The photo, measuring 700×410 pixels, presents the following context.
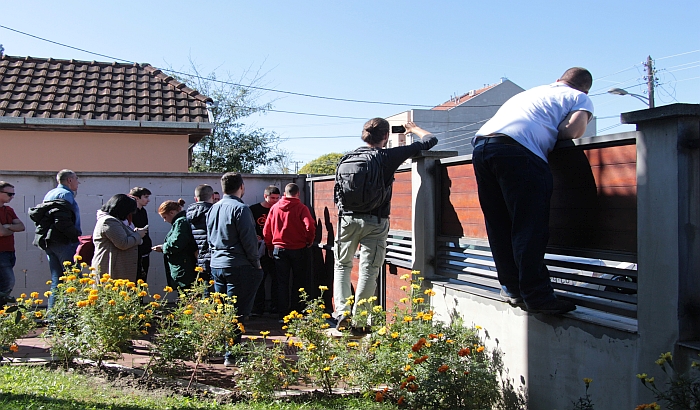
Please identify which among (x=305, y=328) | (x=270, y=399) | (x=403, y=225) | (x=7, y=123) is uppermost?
(x=7, y=123)

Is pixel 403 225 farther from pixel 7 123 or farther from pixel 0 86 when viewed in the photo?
pixel 0 86

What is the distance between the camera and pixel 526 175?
3.73 m

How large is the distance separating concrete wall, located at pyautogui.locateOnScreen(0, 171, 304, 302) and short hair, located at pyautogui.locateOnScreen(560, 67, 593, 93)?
20.7 ft

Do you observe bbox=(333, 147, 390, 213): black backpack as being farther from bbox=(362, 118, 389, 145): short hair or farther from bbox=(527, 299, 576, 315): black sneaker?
bbox=(527, 299, 576, 315): black sneaker

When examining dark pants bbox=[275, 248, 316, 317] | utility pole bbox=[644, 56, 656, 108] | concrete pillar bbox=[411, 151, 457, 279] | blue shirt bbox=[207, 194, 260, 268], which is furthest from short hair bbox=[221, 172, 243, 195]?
utility pole bbox=[644, 56, 656, 108]

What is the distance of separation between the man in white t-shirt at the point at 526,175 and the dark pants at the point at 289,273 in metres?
4.65

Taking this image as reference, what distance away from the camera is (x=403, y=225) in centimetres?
627

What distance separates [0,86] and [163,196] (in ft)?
20.2

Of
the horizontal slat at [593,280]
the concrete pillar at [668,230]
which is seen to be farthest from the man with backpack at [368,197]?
the concrete pillar at [668,230]

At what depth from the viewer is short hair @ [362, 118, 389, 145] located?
233 inches

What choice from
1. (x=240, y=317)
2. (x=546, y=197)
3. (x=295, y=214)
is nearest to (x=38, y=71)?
(x=295, y=214)

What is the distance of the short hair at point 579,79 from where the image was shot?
4051 mm

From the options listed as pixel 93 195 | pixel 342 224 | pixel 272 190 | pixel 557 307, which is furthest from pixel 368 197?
pixel 93 195

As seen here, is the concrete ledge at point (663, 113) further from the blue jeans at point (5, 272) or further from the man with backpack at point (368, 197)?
the blue jeans at point (5, 272)
